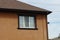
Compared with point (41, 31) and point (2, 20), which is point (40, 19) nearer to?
point (41, 31)

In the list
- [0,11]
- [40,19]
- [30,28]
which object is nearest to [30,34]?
[30,28]

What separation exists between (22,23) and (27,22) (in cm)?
51

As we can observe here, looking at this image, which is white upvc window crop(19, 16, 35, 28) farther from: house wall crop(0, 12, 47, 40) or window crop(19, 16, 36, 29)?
house wall crop(0, 12, 47, 40)

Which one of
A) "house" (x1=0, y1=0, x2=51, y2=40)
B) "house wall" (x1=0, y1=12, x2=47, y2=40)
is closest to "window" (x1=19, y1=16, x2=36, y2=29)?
"house" (x1=0, y1=0, x2=51, y2=40)

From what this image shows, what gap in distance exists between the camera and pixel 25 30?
18328 mm

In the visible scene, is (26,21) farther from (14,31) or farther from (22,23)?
(14,31)

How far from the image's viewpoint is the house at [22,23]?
17.7m

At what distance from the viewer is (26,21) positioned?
18844 mm

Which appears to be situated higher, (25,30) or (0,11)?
Result: (0,11)

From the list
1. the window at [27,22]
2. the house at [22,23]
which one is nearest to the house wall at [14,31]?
the house at [22,23]

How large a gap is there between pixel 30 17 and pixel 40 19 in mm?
941

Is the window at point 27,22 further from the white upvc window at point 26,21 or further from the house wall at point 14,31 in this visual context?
the house wall at point 14,31

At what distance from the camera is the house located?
1772cm

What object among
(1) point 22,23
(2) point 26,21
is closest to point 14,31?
(1) point 22,23
